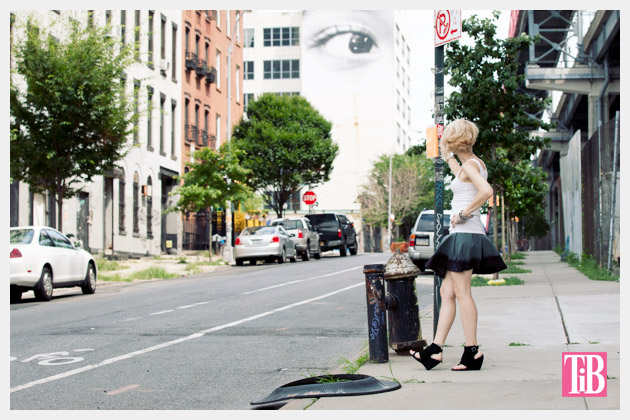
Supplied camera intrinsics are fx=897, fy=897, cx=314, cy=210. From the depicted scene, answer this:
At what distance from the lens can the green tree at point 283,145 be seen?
181 ft

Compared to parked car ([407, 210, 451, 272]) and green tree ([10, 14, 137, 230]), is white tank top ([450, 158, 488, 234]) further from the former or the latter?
green tree ([10, 14, 137, 230])

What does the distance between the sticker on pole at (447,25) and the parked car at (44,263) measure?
11.0 metres

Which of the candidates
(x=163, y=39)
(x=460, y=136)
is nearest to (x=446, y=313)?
(x=460, y=136)

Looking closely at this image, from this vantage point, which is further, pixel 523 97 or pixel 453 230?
pixel 523 97

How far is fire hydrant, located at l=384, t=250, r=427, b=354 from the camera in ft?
26.8

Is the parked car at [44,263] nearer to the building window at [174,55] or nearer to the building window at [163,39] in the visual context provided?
the building window at [163,39]

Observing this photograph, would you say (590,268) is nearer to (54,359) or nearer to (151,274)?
(151,274)

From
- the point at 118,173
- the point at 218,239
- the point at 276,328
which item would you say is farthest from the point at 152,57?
the point at 276,328

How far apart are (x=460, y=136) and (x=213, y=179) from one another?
2721cm

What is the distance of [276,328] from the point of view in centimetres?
1195

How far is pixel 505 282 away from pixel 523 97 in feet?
16.5

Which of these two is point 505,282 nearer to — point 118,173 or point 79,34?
point 79,34

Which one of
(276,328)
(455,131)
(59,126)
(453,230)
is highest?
(59,126)

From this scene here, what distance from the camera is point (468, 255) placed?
691 centimetres
